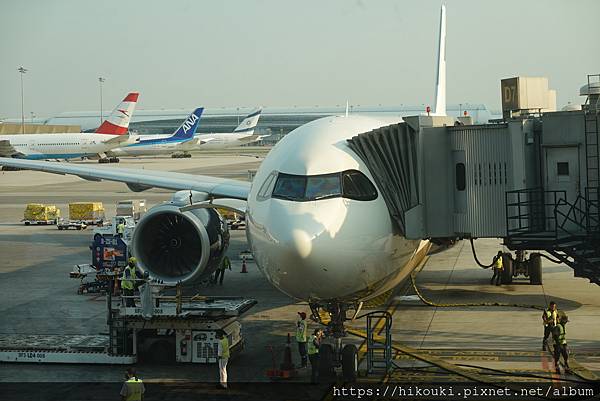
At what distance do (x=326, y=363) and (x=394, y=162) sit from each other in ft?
11.6

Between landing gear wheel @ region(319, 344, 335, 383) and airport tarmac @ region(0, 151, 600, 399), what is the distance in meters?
0.50

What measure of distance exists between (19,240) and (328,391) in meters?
25.4

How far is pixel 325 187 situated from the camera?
44.6 feet

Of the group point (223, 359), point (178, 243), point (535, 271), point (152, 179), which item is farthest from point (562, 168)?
point (152, 179)

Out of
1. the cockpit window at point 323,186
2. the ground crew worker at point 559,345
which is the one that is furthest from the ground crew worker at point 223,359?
the ground crew worker at point 559,345

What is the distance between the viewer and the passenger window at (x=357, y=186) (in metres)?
13.7

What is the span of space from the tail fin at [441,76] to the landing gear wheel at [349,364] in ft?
42.1

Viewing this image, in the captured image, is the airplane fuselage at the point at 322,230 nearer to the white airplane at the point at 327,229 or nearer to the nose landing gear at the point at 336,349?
the white airplane at the point at 327,229

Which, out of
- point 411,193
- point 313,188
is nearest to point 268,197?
point 313,188

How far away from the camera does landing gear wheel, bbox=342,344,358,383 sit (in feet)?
46.9

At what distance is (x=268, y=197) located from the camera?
1384cm

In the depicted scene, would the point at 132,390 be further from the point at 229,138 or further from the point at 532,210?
the point at 229,138

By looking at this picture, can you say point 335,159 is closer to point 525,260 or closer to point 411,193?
point 411,193

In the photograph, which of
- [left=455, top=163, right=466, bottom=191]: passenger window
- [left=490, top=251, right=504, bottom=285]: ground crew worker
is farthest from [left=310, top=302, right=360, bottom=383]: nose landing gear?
[left=490, top=251, right=504, bottom=285]: ground crew worker
